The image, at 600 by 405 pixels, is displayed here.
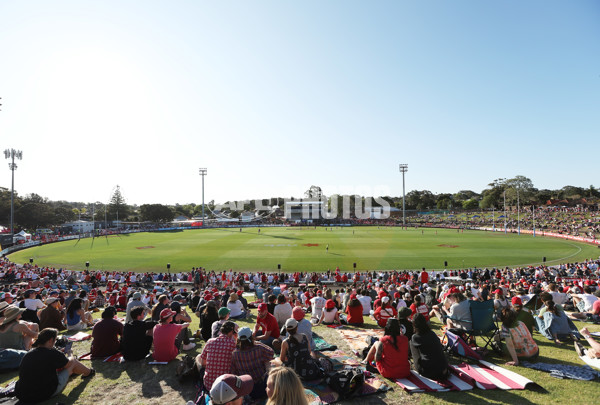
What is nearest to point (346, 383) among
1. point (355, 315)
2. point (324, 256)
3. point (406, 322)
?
point (406, 322)

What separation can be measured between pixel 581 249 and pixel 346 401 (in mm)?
51951

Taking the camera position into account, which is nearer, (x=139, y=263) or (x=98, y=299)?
(x=98, y=299)

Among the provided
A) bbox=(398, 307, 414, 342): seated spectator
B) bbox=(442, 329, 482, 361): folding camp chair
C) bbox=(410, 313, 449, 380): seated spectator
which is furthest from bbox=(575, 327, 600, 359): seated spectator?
bbox=(398, 307, 414, 342): seated spectator

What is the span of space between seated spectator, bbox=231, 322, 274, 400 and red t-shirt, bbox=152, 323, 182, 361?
236cm

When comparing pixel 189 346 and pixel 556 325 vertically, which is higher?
pixel 556 325

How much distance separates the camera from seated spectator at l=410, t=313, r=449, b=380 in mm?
5551

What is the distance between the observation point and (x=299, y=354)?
211 inches

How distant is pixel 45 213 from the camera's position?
293 ft

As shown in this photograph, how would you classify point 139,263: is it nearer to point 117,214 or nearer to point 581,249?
point 581,249

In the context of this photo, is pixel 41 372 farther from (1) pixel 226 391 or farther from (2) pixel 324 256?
(2) pixel 324 256

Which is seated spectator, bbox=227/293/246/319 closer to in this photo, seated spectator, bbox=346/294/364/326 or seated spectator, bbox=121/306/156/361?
seated spectator, bbox=121/306/156/361

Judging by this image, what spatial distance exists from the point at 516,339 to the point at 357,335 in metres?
3.54

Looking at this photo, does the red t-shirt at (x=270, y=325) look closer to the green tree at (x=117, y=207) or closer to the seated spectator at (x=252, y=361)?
the seated spectator at (x=252, y=361)

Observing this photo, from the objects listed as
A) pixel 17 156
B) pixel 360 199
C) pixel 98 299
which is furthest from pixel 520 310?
pixel 360 199
